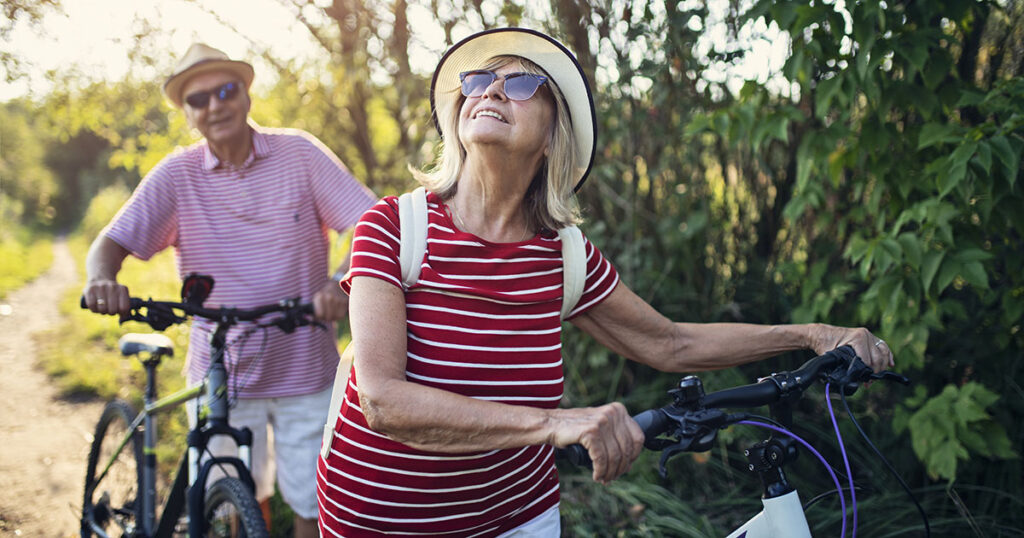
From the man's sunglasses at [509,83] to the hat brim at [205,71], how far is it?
1627 mm

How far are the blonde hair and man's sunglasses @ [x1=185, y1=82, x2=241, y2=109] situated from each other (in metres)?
1.37

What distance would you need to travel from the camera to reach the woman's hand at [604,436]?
130 cm

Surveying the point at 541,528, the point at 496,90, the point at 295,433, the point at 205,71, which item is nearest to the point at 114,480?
the point at 295,433

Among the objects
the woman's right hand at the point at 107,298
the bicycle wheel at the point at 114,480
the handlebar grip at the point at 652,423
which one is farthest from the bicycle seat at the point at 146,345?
the handlebar grip at the point at 652,423

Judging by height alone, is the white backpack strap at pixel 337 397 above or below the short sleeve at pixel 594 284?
below

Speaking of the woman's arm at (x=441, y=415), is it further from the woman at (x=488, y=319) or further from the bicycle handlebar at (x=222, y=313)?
the bicycle handlebar at (x=222, y=313)

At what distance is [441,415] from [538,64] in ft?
3.36

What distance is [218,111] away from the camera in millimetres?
3062

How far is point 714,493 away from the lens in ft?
12.4

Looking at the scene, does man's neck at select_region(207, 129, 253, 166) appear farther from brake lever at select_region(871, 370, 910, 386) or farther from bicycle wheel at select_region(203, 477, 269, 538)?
brake lever at select_region(871, 370, 910, 386)

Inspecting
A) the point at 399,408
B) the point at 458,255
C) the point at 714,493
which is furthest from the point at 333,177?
the point at 714,493

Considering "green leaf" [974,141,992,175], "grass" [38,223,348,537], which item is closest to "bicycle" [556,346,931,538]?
"green leaf" [974,141,992,175]

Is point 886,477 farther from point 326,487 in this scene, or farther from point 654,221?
point 326,487

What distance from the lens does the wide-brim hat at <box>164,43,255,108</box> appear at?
3080mm
